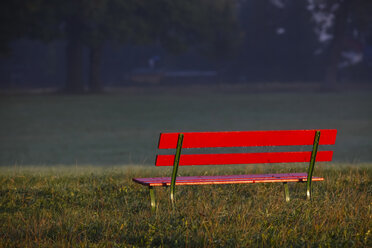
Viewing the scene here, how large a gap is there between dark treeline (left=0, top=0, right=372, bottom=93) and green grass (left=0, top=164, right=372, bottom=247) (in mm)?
39807

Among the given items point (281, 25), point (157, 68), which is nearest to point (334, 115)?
point (281, 25)

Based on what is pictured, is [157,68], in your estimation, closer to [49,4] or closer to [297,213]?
[49,4]

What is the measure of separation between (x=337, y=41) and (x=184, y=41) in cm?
1889

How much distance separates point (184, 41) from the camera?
185ft

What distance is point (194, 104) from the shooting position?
134 feet

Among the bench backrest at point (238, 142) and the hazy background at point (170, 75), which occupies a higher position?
the hazy background at point (170, 75)

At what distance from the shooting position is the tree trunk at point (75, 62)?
51375mm

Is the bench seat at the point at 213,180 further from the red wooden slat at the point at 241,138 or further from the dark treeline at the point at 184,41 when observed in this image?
the dark treeline at the point at 184,41

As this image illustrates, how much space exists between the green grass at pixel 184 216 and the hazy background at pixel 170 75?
7.49 metres

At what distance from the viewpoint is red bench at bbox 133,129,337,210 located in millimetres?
6074

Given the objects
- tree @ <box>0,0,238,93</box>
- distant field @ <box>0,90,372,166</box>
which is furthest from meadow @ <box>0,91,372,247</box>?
tree @ <box>0,0,238,93</box>

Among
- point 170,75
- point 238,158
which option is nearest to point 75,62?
point 170,75

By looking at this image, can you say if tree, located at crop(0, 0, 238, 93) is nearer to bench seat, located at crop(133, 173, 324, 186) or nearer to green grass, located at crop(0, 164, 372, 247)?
green grass, located at crop(0, 164, 372, 247)

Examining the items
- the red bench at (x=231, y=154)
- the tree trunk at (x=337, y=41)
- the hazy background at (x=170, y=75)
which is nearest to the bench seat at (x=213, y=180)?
the red bench at (x=231, y=154)
